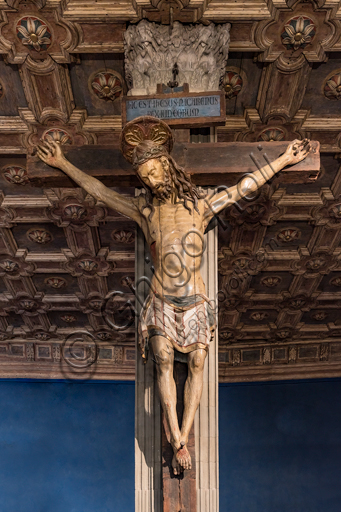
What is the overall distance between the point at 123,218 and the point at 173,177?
4172 millimetres

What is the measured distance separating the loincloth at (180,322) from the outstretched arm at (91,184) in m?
0.64

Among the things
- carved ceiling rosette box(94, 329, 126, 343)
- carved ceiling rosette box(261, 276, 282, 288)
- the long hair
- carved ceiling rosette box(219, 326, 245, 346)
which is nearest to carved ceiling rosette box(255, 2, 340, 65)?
the long hair

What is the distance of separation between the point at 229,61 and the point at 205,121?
1.85 m

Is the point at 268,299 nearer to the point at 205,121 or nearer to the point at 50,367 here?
the point at 50,367

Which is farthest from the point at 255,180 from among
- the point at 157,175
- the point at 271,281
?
the point at 271,281

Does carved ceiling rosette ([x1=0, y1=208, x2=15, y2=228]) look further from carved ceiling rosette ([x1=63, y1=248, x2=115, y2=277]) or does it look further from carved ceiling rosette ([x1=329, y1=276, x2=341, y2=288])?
carved ceiling rosette ([x1=329, y1=276, x2=341, y2=288])

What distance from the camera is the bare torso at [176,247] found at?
3.47 m

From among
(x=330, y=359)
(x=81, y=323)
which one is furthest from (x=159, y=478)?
(x=330, y=359)

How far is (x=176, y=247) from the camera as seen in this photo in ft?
11.5

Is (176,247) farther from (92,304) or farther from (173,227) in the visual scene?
(92,304)

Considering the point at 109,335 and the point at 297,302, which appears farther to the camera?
the point at 109,335

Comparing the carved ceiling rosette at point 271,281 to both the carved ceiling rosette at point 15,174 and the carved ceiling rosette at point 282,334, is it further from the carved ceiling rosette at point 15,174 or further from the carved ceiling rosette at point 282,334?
the carved ceiling rosette at point 15,174

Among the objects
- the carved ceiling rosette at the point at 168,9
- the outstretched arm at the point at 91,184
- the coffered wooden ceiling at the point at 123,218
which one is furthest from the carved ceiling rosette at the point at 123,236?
the outstretched arm at the point at 91,184

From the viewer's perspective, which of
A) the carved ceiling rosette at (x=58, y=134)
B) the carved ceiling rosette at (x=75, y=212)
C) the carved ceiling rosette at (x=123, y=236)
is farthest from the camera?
the carved ceiling rosette at (x=123, y=236)
